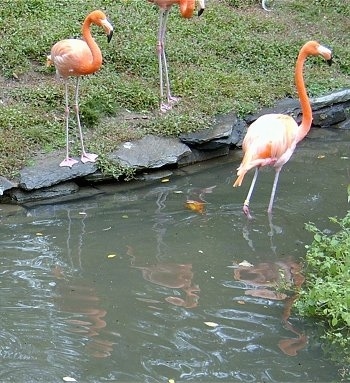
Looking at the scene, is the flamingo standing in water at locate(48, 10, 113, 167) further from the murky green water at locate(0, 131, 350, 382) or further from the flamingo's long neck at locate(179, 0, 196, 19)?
the flamingo's long neck at locate(179, 0, 196, 19)

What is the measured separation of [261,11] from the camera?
1171 cm

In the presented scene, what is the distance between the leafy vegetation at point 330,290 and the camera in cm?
474

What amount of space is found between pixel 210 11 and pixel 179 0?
8.71 feet

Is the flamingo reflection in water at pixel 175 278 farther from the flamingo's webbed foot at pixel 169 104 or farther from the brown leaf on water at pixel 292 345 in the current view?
the flamingo's webbed foot at pixel 169 104


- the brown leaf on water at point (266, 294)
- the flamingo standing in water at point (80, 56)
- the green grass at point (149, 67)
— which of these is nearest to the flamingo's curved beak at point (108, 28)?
the flamingo standing in water at point (80, 56)

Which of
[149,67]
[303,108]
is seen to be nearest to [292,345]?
[303,108]

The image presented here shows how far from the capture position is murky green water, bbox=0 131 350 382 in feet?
14.8

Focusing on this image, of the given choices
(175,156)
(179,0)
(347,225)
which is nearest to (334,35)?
(179,0)

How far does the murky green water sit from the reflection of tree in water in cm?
1

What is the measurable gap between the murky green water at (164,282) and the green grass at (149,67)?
0.80 metres

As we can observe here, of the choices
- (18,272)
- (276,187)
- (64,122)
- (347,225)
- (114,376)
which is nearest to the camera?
(114,376)

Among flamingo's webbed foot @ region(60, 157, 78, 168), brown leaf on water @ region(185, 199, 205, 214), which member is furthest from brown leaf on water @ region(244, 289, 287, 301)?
flamingo's webbed foot @ region(60, 157, 78, 168)

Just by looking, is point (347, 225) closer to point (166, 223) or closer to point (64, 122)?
point (166, 223)

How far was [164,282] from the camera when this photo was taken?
219 inches
